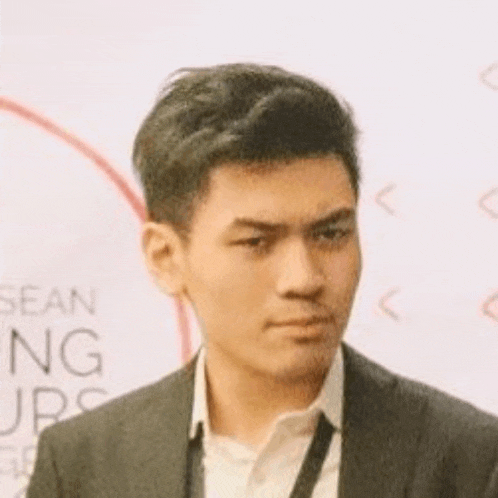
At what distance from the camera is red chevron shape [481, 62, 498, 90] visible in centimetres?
53

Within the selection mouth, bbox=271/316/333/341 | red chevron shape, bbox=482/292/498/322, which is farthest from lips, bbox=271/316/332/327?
red chevron shape, bbox=482/292/498/322

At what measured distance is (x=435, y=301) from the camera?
53 centimetres

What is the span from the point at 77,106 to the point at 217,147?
122 mm

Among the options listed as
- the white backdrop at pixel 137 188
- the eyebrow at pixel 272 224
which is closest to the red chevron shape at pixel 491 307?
the white backdrop at pixel 137 188

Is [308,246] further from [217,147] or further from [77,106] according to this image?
[77,106]

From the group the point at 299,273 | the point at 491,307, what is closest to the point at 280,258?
the point at 299,273

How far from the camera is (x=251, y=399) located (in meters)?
0.49

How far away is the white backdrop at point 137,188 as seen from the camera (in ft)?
1.74

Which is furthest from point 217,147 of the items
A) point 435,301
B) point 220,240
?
point 435,301

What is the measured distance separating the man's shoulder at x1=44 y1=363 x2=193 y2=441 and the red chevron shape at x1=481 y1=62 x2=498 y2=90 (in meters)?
0.19

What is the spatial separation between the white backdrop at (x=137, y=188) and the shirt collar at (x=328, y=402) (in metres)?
0.04

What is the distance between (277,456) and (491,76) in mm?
200

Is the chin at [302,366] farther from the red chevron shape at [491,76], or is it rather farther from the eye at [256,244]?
the red chevron shape at [491,76]

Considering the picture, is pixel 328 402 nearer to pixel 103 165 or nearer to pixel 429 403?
pixel 429 403
